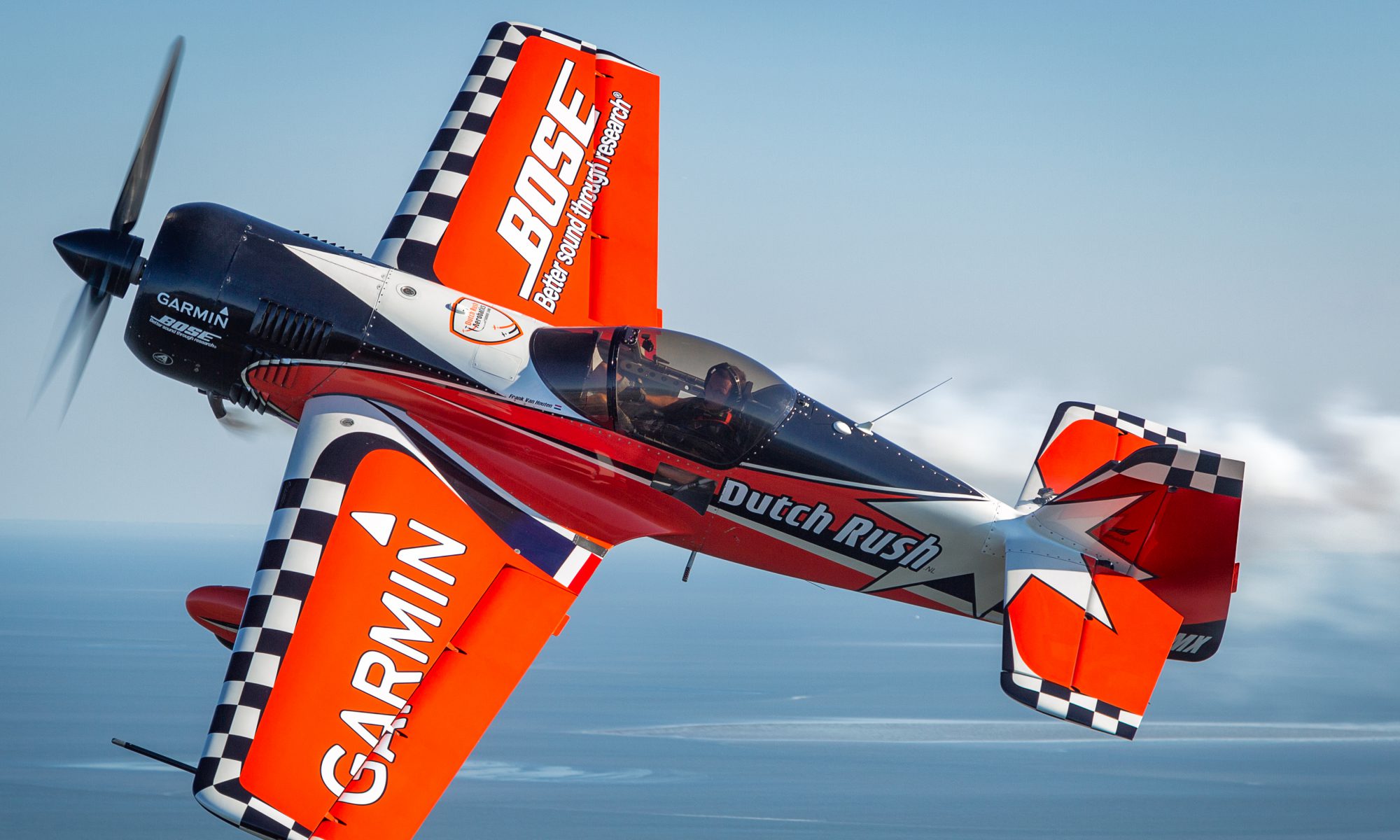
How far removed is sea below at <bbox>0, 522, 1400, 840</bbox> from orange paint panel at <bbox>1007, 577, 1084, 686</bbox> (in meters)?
37.1

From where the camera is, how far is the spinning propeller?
8.91 metres

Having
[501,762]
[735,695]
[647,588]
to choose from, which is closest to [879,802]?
[735,695]

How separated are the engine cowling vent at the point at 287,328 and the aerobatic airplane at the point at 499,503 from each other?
0.06 ft

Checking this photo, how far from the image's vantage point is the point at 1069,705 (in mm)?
7211

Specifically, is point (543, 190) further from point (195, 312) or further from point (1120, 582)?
point (1120, 582)

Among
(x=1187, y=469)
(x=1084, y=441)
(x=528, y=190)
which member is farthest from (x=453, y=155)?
(x=1187, y=469)

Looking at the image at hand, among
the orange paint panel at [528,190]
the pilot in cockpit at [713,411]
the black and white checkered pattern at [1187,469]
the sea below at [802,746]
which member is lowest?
the sea below at [802,746]

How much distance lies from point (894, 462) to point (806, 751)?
57457 mm

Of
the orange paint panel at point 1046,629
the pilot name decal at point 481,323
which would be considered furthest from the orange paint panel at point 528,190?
the orange paint panel at point 1046,629

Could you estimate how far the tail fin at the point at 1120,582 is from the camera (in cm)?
736

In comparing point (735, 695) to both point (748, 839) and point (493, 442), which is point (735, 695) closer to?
point (748, 839)

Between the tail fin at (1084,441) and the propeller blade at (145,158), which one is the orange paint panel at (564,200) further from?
the tail fin at (1084,441)

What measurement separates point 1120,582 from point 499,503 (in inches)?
196

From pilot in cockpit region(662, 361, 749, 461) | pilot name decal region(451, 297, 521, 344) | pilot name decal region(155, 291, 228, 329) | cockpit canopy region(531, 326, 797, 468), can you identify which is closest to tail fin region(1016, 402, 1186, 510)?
cockpit canopy region(531, 326, 797, 468)
